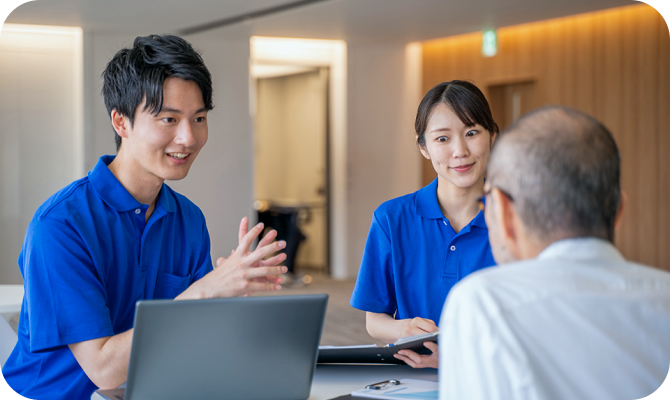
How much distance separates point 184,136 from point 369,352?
736 mm

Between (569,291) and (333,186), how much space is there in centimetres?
788

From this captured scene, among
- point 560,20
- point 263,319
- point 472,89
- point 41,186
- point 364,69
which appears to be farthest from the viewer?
point 364,69

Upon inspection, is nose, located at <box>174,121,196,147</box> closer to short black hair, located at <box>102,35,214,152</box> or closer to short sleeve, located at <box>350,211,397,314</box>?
short black hair, located at <box>102,35,214,152</box>

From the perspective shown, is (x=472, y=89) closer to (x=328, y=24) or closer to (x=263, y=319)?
(x=263, y=319)

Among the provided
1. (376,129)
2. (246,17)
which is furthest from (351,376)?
(376,129)

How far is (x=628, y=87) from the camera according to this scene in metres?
6.85

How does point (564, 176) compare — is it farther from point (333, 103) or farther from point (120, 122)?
point (333, 103)

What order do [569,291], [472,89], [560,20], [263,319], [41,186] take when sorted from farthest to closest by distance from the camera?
[560,20], [41,186], [472,89], [263,319], [569,291]

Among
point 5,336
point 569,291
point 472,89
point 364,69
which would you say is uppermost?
point 364,69

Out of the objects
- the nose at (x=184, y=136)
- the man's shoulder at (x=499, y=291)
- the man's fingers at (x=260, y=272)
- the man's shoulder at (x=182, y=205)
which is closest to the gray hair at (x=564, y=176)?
the man's shoulder at (x=499, y=291)

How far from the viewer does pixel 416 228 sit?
6.83 feet

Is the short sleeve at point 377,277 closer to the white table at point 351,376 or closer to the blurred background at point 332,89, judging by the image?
the white table at point 351,376

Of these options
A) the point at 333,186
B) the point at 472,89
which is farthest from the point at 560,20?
Result: the point at 472,89

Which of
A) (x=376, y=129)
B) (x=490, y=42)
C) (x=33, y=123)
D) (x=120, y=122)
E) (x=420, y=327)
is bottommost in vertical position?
(x=420, y=327)
